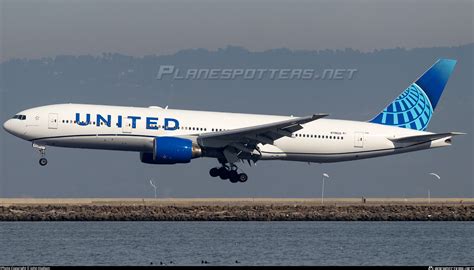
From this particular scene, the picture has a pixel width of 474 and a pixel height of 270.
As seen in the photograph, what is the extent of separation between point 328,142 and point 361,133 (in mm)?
2118

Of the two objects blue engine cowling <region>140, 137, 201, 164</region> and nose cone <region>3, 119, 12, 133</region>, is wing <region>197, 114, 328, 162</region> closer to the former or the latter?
blue engine cowling <region>140, 137, 201, 164</region>

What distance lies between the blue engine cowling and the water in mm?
3525

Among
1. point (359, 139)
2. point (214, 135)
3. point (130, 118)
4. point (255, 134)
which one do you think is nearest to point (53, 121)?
point (130, 118)

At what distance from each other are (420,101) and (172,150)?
18.7 metres

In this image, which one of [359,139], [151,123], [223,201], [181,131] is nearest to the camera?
[151,123]

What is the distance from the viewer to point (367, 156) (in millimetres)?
72125

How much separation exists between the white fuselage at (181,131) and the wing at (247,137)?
0.65 metres

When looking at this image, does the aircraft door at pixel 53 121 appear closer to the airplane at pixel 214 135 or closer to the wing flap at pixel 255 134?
the airplane at pixel 214 135

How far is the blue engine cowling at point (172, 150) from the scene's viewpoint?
218 ft

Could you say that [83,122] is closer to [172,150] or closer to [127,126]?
[127,126]

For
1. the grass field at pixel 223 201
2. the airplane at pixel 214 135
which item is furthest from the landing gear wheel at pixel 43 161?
the grass field at pixel 223 201

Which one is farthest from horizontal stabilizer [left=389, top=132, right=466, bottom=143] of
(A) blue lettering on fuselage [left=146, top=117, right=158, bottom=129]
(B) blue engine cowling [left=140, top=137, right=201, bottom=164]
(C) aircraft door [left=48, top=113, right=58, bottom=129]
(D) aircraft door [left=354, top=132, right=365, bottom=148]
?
(C) aircraft door [left=48, top=113, right=58, bottom=129]

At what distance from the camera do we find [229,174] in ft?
233

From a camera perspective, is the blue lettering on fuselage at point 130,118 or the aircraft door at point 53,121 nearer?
the blue lettering on fuselage at point 130,118
